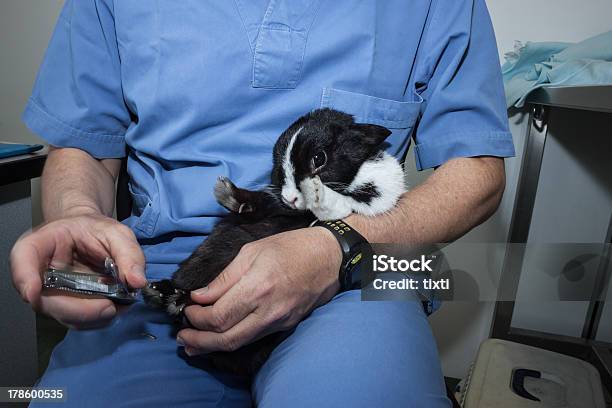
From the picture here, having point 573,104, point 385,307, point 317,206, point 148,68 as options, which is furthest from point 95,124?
point 573,104

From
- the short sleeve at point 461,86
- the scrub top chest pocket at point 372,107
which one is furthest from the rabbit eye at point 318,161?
the short sleeve at point 461,86

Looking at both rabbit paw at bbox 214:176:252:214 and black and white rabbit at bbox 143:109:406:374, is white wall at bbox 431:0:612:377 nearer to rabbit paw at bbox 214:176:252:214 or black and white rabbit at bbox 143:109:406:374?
black and white rabbit at bbox 143:109:406:374

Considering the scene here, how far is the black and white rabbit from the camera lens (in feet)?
2.52

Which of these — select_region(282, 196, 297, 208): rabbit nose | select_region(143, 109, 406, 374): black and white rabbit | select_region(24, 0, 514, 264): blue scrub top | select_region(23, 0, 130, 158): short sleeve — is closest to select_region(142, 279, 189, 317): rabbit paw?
select_region(143, 109, 406, 374): black and white rabbit

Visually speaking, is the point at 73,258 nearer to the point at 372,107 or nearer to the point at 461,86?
the point at 372,107

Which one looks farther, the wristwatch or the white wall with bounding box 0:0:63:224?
the white wall with bounding box 0:0:63:224

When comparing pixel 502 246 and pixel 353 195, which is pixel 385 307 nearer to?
pixel 353 195

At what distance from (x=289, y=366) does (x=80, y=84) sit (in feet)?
2.42

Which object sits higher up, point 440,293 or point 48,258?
point 48,258

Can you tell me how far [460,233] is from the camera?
867 millimetres

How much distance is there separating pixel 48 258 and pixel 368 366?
1.59 ft

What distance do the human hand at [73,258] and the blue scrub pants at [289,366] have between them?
10 centimetres

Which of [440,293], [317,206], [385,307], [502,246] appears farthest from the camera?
[502,246]

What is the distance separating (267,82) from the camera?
859mm
